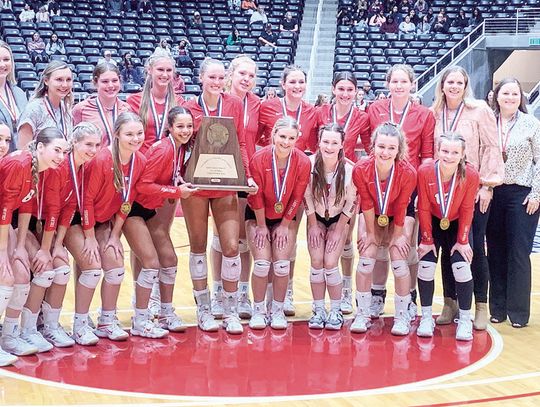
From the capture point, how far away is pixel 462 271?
4.86 metres

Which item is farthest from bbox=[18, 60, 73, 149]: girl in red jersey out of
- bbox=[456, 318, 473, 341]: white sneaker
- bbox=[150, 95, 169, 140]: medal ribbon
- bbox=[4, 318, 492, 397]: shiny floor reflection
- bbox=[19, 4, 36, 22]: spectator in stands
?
bbox=[19, 4, 36, 22]: spectator in stands

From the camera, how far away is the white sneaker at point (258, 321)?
502 cm

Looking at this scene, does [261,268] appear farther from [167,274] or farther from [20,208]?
[20,208]

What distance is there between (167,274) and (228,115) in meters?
1.00

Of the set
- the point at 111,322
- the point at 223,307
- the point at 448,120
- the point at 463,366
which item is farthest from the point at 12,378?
the point at 448,120

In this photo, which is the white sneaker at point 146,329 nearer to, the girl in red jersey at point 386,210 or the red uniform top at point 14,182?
the red uniform top at point 14,182

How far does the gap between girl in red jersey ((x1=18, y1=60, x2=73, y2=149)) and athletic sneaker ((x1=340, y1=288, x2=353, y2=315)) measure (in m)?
2.09

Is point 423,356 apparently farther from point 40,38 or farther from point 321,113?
point 40,38

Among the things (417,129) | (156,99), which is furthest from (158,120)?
(417,129)

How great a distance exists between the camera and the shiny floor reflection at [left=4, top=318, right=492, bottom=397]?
4000 mm

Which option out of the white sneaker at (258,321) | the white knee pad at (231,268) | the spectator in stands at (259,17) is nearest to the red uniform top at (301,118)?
the white knee pad at (231,268)

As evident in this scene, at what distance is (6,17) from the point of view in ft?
50.5

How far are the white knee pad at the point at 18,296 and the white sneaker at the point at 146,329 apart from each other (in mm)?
739

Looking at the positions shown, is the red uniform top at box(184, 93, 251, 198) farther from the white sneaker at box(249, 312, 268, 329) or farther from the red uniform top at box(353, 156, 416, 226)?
the white sneaker at box(249, 312, 268, 329)
